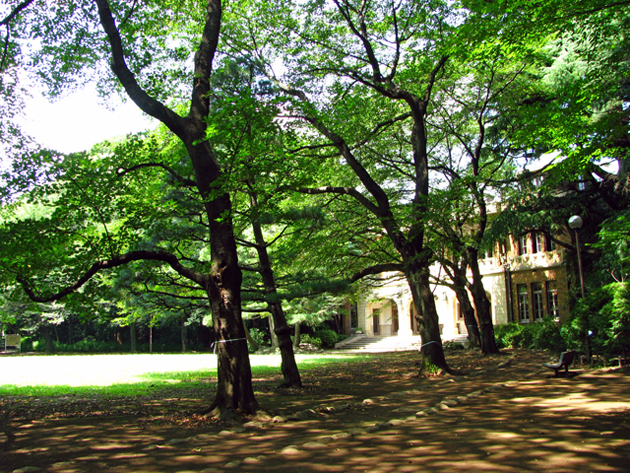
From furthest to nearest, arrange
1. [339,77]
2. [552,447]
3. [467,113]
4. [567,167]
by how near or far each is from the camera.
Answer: [467,113] → [339,77] → [567,167] → [552,447]

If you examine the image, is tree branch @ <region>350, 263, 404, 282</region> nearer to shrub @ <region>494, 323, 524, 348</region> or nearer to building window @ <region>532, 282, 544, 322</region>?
shrub @ <region>494, 323, 524, 348</region>

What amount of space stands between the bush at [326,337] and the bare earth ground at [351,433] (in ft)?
83.1

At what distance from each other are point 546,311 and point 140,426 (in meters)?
27.9

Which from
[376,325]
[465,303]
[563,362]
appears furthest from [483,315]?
[376,325]

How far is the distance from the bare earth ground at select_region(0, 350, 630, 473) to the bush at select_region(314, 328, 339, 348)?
25322 mm

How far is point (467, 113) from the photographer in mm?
19031

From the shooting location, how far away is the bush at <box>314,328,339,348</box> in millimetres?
36250

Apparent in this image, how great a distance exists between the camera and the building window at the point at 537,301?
31.0 meters

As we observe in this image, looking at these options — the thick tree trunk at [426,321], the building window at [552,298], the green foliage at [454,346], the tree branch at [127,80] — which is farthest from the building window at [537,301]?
the tree branch at [127,80]

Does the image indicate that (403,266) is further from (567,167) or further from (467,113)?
(467,113)

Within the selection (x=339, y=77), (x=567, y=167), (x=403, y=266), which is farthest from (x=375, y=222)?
(x=567, y=167)

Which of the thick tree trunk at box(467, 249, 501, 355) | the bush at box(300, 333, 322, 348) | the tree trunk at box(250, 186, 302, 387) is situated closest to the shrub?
the thick tree trunk at box(467, 249, 501, 355)

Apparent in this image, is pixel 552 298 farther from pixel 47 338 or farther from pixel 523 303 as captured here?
pixel 47 338

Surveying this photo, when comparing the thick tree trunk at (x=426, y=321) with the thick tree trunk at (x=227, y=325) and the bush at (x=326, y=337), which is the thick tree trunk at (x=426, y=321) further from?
the bush at (x=326, y=337)
